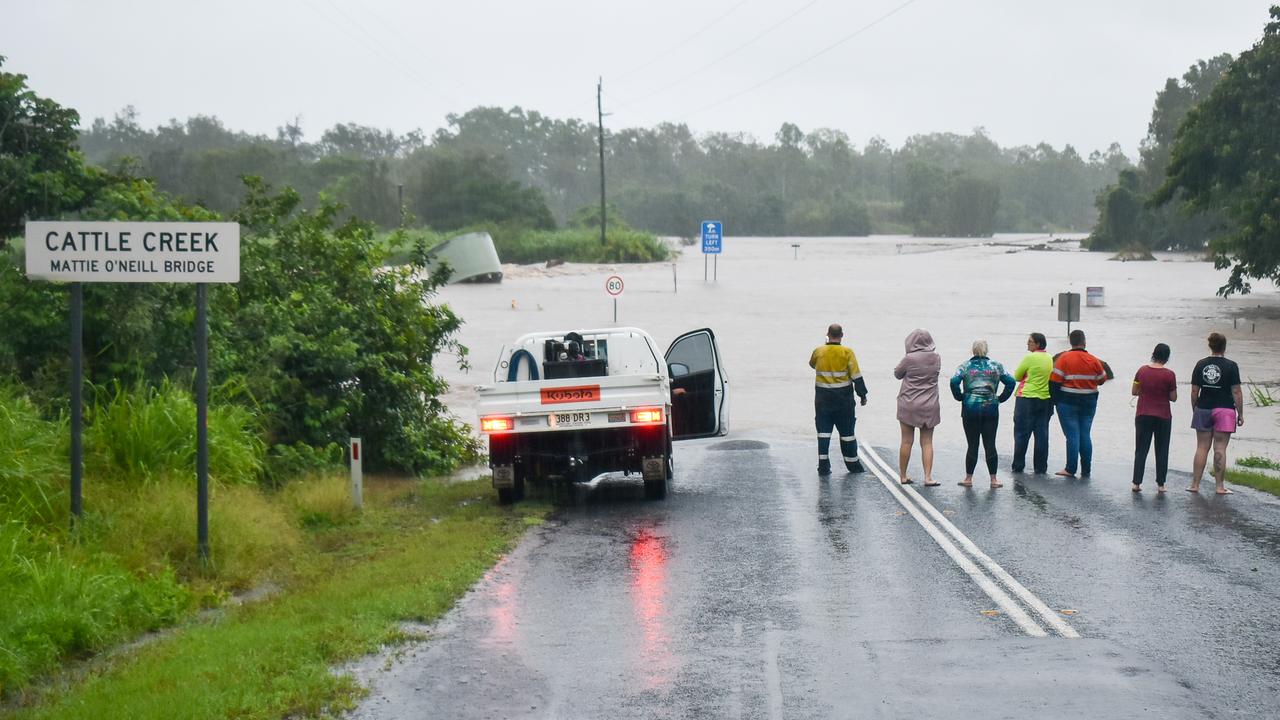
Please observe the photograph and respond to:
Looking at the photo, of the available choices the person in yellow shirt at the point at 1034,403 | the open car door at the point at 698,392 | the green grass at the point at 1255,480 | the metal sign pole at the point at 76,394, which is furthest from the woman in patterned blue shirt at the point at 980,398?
the metal sign pole at the point at 76,394

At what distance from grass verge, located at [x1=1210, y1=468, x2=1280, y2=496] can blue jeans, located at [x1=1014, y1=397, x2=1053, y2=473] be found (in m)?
2.13

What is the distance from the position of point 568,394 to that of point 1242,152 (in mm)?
39604

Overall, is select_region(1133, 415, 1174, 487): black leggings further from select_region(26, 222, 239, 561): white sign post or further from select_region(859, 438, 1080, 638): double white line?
select_region(26, 222, 239, 561): white sign post

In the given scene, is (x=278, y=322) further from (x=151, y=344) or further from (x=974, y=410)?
(x=974, y=410)

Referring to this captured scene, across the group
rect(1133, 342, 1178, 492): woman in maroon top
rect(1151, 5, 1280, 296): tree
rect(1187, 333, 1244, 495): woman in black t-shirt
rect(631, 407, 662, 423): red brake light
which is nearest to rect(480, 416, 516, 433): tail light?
rect(631, 407, 662, 423): red brake light

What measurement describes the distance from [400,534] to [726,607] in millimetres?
4401

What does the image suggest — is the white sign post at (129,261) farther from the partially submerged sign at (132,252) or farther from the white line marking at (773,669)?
the white line marking at (773,669)

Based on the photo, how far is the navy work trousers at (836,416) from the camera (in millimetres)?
15219

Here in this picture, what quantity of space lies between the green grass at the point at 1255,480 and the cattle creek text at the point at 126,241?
36.9ft

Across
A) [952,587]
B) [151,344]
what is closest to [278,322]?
[151,344]

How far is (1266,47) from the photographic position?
45531 mm

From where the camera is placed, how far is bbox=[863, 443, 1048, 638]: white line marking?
8053mm

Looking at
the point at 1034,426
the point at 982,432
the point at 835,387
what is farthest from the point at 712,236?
the point at 982,432

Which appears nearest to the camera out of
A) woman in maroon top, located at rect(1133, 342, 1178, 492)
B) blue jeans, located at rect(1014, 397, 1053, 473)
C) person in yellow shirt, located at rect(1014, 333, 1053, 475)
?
woman in maroon top, located at rect(1133, 342, 1178, 492)
